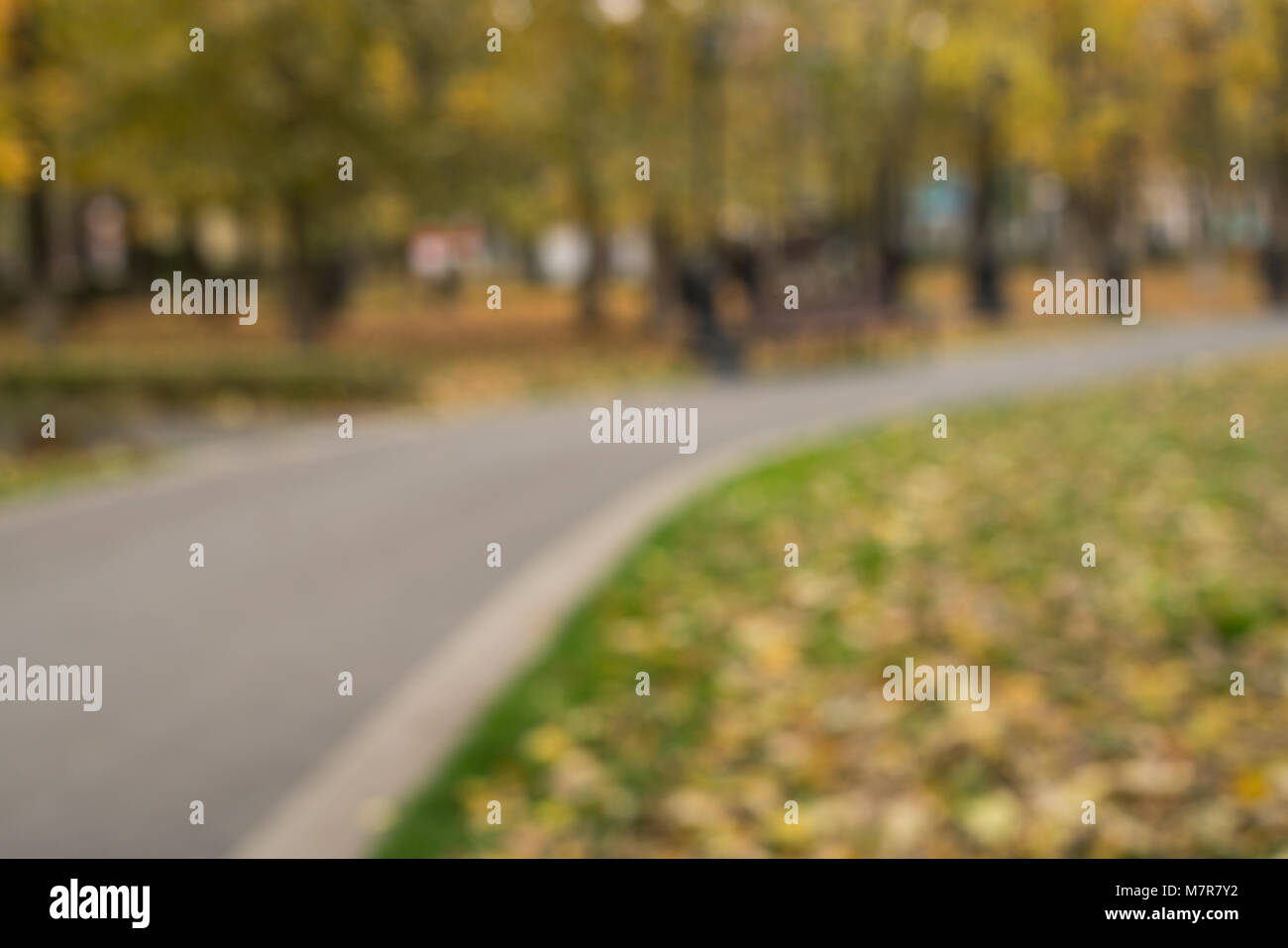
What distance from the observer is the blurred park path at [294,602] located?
624 cm

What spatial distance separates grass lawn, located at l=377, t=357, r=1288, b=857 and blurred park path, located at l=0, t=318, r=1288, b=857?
476 millimetres

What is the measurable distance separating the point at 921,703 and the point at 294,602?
160 inches

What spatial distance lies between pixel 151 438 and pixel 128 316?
18.7m

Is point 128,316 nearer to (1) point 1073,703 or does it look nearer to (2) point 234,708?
(2) point 234,708

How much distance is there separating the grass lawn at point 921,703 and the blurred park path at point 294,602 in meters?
0.48

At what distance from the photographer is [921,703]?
6.59 metres

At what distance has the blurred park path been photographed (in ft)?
20.5
